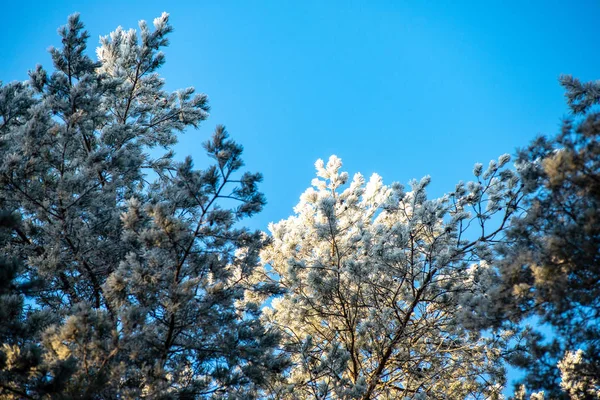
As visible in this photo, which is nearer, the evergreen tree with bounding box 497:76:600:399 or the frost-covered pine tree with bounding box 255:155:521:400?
the evergreen tree with bounding box 497:76:600:399

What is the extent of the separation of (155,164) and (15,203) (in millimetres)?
2419

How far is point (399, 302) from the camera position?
7.57 metres

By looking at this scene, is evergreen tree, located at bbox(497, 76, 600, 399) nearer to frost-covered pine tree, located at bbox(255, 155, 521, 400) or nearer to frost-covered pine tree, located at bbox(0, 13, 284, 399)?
frost-covered pine tree, located at bbox(255, 155, 521, 400)

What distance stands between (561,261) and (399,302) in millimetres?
4686

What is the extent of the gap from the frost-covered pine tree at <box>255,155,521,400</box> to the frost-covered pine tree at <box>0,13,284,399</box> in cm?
93

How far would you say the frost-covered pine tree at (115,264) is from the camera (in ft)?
10.6

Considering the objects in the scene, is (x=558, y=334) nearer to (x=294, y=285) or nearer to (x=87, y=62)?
(x=294, y=285)

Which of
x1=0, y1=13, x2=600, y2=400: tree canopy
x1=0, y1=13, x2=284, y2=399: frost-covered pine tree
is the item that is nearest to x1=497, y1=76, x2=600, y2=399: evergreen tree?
x1=0, y1=13, x2=600, y2=400: tree canopy

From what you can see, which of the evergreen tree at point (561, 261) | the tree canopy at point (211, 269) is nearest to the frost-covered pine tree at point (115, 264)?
the tree canopy at point (211, 269)

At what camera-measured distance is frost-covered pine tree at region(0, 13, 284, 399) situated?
3217mm

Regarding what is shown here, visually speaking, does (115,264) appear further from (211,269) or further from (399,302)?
(399,302)

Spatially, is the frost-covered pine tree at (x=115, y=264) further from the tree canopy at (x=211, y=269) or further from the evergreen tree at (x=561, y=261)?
the evergreen tree at (x=561, y=261)

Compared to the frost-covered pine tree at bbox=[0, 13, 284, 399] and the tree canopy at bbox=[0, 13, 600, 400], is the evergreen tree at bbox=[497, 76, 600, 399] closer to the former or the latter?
the tree canopy at bbox=[0, 13, 600, 400]

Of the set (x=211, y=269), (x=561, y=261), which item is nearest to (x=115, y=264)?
Result: (x=211, y=269)
